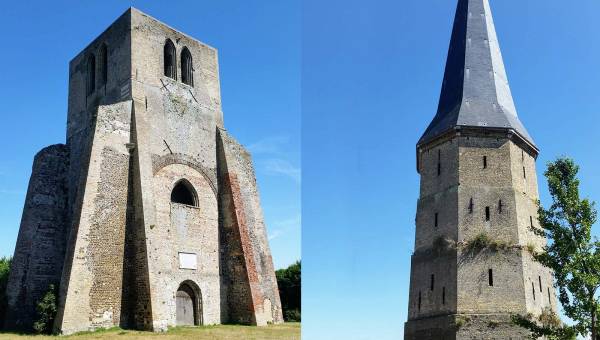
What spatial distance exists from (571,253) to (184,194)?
14.1 metres

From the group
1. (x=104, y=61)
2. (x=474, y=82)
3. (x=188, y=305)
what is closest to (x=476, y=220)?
(x=474, y=82)

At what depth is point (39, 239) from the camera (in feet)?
74.2

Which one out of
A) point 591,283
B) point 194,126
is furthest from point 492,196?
point 194,126

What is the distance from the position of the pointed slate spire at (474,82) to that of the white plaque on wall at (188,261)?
10.8m

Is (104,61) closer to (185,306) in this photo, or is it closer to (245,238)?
(245,238)

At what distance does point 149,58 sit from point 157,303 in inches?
391

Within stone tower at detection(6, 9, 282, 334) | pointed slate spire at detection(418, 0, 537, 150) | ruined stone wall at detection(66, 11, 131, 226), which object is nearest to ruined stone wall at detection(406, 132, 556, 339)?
pointed slate spire at detection(418, 0, 537, 150)

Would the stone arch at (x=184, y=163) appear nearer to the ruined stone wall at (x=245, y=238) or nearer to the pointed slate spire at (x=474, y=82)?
the ruined stone wall at (x=245, y=238)

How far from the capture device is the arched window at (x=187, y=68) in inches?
992

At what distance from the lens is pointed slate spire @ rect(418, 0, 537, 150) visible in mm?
24031

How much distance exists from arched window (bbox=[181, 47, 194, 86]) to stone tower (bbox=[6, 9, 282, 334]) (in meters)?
0.04

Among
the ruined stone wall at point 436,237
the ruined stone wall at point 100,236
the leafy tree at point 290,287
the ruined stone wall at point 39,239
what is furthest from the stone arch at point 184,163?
the leafy tree at point 290,287

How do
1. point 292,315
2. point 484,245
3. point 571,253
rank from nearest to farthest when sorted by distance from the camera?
1. point 571,253
2. point 484,245
3. point 292,315

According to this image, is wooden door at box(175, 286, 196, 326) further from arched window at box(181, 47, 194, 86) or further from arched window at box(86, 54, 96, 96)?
arched window at box(86, 54, 96, 96)
